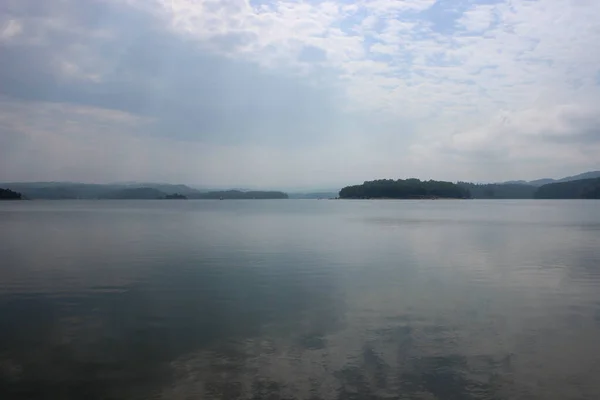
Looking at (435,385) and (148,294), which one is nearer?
(435,385)

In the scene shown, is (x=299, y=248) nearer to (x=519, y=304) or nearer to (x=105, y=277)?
(x=105, y=277)

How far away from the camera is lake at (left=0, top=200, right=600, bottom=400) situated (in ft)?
30.0

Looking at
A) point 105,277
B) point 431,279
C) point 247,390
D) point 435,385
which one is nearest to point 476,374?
point 435,385

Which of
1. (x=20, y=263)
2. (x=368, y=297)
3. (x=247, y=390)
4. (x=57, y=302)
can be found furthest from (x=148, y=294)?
(x=20, y=263)

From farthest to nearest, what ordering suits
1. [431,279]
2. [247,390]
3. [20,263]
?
[20,263]
[431,279]
[247,390]

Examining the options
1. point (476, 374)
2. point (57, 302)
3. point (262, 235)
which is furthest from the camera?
point (262, 235)

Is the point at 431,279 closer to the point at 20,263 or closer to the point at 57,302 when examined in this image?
the point at 57,302

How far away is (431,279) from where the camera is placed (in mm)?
20078

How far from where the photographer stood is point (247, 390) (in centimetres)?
881

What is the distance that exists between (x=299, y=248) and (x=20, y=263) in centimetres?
1529

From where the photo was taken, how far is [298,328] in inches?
500

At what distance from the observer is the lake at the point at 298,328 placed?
916 cm

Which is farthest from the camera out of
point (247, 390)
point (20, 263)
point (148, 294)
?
point (20, 263)

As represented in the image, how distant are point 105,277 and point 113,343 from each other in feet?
31.4
